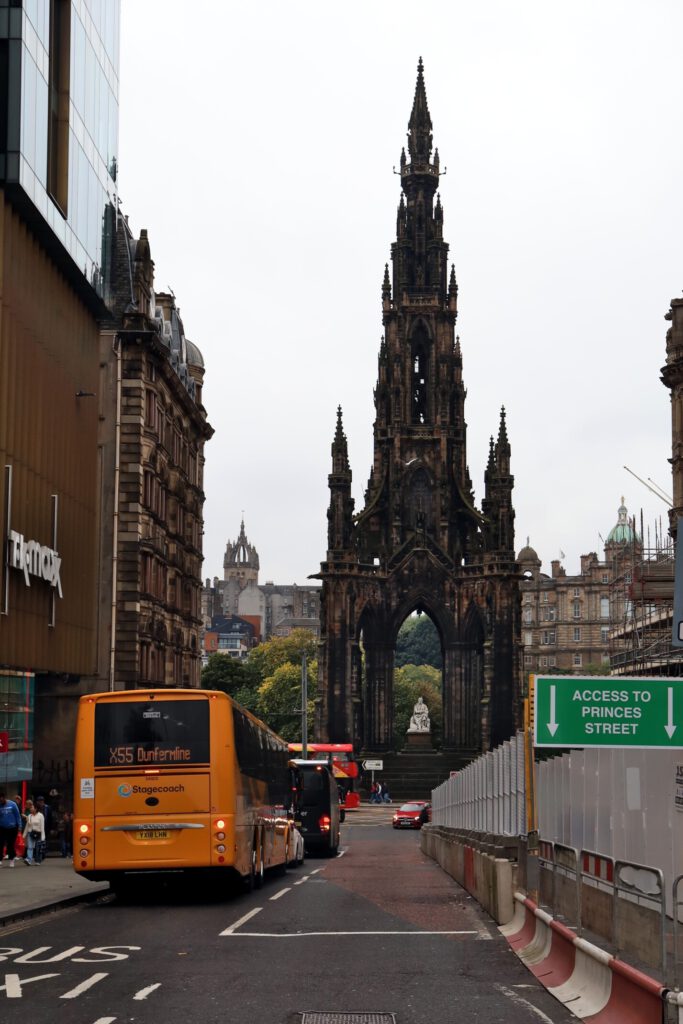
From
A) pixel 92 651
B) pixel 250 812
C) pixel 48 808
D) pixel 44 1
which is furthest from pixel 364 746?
pixel 250 812

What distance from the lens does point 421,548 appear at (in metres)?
103

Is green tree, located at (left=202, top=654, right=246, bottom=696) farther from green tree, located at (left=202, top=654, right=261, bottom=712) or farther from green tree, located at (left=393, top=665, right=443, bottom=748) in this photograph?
green tree, located at (left=393, top=665, right=443, bottom=748)

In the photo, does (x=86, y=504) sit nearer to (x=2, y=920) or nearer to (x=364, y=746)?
(x=2, y=920)

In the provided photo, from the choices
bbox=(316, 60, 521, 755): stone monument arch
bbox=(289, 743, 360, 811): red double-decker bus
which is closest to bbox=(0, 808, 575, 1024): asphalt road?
bbox=(289, 743, 360, 811): red double-decker bus

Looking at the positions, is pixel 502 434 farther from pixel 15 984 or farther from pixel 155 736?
pixel 15 984

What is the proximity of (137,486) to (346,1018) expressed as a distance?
4142 cm

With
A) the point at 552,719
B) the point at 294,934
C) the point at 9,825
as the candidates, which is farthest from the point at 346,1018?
the point at 9,825

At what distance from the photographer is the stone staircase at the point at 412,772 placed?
323 feet

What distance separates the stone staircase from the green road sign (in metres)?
82.3

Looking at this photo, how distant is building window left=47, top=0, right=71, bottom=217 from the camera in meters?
44.8

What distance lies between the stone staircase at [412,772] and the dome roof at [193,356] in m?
32.7

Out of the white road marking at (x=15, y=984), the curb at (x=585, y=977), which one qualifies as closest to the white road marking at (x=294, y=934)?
the curb at (x=585, y=977)

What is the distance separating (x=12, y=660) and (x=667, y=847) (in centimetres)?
2846

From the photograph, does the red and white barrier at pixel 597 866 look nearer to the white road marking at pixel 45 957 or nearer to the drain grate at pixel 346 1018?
the drain grate at pixel 346 1018
